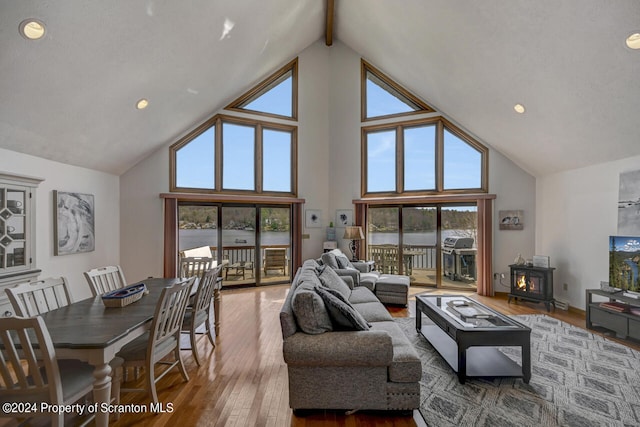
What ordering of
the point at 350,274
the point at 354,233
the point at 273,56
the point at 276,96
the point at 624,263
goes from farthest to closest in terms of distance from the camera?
1. the point at 276,96
2. the point at 354,233
3. the point at 273,56
4. the point at 350,274
5. the point at 624,263

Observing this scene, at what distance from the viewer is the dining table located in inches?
67.7

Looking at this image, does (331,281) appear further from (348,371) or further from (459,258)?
(459,258)

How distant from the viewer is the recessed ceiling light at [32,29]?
7.59 ft

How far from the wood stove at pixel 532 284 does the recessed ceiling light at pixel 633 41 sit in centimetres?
339

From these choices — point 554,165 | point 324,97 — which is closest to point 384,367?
point 554,165

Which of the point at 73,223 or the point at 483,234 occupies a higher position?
the point at 73,223

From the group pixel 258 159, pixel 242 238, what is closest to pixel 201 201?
pixel 242 238

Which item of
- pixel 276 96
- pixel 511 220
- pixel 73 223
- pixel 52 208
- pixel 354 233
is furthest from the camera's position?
pixel 276 96

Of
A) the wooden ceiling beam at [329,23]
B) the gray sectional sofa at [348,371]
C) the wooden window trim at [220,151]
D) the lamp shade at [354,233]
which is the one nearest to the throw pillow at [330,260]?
the lamp shade at [354,233]

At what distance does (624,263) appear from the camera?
146 inches

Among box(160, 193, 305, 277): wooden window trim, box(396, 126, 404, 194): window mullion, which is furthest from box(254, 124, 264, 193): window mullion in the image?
box(396, 126, 404, 194): window mullion

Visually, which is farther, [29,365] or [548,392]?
[548,392]

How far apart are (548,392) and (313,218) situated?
4.99 m

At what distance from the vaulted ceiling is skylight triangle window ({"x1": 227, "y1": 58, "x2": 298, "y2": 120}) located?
29.1 inches
